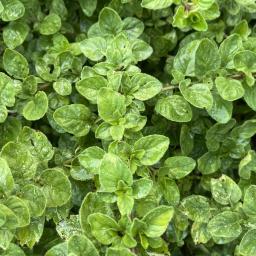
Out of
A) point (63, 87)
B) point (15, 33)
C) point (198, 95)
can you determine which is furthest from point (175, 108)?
point (15, 33)

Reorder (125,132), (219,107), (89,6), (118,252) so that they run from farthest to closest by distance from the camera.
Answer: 1. (89,6)
2. (219,107)
3. (125,132)
4. (118,252)

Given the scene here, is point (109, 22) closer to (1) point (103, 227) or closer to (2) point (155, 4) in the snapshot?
(2) point (155, 4)

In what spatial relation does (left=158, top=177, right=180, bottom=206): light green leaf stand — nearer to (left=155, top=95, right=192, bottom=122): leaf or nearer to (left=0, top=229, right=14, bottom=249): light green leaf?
(left=155, top=95, right=192, bottom=122): leaf

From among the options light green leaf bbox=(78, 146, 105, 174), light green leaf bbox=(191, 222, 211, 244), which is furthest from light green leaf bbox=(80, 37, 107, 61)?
light green leaf bbox=(191, 222, 211, 244)

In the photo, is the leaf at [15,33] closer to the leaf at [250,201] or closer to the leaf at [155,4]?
the leaf at [155,4]

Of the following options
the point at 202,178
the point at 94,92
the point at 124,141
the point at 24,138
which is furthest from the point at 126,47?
the point at 202,178

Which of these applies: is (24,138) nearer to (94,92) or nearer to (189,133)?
(94,92)
